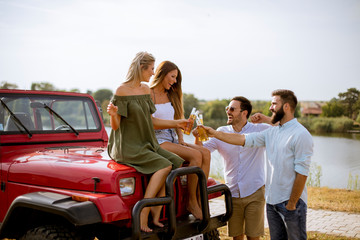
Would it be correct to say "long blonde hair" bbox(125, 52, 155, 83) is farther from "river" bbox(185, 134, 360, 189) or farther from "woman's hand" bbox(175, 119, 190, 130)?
"river" bbox(185, 134, 360, 189)

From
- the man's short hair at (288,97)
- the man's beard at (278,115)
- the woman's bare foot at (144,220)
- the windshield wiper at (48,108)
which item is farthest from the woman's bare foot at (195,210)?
the windshield wiper at (48,108)

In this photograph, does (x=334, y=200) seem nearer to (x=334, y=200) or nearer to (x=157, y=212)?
(x=334, y=200)

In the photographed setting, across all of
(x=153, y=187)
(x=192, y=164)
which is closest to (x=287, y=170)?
(x=192, y=164)

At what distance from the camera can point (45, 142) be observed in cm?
443

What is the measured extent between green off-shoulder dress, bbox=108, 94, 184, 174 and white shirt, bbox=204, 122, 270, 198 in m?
1.03

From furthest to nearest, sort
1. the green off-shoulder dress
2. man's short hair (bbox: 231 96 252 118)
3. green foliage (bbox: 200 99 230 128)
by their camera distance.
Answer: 1. green foliage (bbox: 200 99 230 128)
2. man's short hair (bbox: 231 96 252 118)
3. the green off-shoulder dress

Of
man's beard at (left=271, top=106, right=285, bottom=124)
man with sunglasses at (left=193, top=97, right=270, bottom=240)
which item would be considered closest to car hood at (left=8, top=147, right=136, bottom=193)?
man with sunglasses at (left=193, top=97, right=270, bottom=240)

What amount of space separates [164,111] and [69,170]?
1.15m

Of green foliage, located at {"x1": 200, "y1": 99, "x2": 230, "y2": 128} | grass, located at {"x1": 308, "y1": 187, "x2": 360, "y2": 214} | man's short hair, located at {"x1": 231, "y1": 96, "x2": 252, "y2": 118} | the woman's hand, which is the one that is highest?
man's short hair, located at {"x1": 231, "y1": 96, "x2": 252, "y2": 118}

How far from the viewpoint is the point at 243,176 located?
433cm

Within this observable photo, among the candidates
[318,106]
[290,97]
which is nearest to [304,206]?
[290,97]

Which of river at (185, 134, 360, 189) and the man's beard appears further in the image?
river at (185, 134, 360, 189)

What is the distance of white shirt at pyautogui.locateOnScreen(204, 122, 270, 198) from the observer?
431cm

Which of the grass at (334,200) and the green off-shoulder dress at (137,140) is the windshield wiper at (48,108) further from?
the grass at (334,200)
